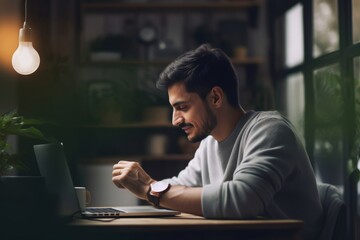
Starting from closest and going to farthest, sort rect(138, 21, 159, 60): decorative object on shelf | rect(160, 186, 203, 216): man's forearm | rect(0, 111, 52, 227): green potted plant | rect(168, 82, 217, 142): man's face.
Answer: rect(0, 111, 52, 227): green potted plant, rect(160, 186, 203, 216): man's forearm, rect(168, 82, 217, 142): man's face, rect(138, 21, 159, 60): decorative object on shelf

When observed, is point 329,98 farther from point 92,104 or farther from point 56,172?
point 56,172

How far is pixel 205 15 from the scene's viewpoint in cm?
555

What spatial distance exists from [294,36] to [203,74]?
113 inches

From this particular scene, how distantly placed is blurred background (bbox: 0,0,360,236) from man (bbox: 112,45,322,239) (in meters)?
1.97

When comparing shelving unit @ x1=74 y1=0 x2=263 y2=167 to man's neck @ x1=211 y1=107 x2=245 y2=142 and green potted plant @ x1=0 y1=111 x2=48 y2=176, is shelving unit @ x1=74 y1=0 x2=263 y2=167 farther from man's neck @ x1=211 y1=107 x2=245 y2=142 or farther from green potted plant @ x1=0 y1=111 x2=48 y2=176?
green potted plant @ x1=0 y1=111 x2=48 y2=176

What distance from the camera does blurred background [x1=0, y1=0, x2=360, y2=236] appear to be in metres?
4.42

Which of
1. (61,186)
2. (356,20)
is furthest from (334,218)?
(356,20)

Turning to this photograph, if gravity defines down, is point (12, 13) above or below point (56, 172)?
above

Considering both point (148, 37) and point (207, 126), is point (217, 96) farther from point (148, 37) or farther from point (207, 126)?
point (148, 37)

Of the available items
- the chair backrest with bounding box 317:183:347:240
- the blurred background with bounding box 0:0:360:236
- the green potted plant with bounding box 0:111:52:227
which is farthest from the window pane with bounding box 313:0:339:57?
the green potted plant with bounding box 0:111:52:227

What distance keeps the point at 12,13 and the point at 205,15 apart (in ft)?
6.06

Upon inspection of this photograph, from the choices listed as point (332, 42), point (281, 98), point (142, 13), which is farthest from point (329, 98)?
point (142, 13)

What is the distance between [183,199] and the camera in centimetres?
185

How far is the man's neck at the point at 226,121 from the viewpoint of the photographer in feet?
7.44
